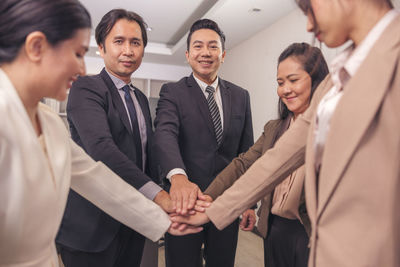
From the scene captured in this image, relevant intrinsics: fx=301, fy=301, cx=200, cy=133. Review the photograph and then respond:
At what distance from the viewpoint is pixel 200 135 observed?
1.85 m

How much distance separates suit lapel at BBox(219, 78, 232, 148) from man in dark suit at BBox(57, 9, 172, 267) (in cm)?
48

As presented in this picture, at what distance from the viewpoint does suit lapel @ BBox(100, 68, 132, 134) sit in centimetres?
160

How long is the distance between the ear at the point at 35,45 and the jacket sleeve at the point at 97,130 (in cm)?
70

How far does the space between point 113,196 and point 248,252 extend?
107 inches

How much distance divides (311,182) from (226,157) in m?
1.12

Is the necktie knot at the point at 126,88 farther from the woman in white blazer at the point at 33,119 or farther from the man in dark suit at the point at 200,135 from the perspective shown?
the woman in white blazer at the point at 33,119

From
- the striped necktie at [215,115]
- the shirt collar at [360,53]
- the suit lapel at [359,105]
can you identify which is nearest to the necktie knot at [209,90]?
the striped necktie at [215,115]

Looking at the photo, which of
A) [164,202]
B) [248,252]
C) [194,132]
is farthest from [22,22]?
[248,252]

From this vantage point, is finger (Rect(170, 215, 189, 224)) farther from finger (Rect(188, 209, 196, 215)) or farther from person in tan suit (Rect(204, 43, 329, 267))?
person in tan suit (Rect(204, 43, 329, 267))

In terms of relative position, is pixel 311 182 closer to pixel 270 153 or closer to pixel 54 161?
pixel 270 153

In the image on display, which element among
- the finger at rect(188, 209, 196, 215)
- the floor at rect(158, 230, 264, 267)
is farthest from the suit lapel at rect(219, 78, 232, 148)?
the floor at rect(158, 230, 264, 267)

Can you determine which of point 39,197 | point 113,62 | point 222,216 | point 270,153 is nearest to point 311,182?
point 270,153

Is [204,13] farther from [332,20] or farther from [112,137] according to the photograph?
[332,20]

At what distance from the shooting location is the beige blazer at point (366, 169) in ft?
Result: 2.11
